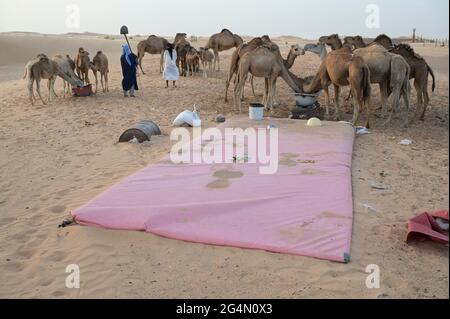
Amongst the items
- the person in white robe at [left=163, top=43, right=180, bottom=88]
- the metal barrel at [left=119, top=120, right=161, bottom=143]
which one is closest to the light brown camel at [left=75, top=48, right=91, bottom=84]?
the person in white robe at [left=163, top=43, right=180, bottom=88]

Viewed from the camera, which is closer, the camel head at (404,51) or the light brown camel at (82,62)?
the camel head at (404,51)

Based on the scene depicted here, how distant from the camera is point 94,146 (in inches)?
332

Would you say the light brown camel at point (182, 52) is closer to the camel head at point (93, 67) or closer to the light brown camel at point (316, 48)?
the camel head at point (93, 67)

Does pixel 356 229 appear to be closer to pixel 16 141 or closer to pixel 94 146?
pixel 94 146

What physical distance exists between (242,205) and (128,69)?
880cm

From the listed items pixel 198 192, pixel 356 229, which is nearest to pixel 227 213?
pixel 198 192

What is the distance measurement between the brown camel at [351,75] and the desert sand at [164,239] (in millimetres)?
668

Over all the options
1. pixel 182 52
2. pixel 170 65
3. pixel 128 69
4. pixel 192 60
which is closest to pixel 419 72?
pixel 128 69

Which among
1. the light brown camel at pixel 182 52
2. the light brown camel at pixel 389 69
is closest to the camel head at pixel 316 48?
the light brown camel at pixel 389 69

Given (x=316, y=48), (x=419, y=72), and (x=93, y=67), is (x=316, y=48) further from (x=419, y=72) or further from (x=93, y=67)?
(x=93, y=67)

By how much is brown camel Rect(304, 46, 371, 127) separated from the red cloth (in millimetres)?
4896

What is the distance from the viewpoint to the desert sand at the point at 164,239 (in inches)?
154

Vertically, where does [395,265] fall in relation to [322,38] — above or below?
below
